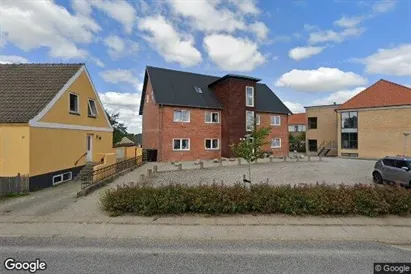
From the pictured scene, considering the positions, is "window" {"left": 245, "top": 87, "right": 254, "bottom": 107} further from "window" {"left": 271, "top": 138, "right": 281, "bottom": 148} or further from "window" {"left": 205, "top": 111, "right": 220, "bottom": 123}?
"window" {"left": 271, "top": 138, "right": 281, "bottom": 148}

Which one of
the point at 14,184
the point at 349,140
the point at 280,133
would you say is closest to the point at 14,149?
the point at 14,184

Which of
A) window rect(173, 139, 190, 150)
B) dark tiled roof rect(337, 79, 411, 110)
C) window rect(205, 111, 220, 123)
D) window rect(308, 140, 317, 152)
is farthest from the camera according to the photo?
window rect(308, 140, 317, 152)

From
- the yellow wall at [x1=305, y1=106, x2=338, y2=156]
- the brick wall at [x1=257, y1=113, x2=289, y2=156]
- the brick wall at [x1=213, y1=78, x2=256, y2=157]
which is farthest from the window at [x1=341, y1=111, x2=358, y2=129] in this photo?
the brick wall at [x1=213, y1=78, x2=256, y2=157]

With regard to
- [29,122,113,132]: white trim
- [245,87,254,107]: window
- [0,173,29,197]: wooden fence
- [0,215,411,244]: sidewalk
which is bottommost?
[0,215,411,244]: sidewalk

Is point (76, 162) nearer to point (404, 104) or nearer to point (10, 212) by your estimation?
point (10, 212)

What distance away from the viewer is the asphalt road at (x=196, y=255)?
4.48 m

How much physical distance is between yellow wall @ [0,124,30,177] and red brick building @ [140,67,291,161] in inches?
518

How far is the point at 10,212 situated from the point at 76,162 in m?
7.16

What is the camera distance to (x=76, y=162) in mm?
14844

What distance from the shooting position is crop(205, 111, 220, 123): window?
1035 inches

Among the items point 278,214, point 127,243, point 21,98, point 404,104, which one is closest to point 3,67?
point 21,98

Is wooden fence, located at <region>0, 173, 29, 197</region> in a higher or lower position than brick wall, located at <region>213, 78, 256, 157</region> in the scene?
lower

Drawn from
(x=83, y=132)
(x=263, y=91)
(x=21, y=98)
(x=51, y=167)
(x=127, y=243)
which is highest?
(x=263, y=91)

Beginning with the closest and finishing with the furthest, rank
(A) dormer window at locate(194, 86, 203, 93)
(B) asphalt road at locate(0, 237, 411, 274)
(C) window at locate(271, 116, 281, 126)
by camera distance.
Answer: (B) asphalt road at locate(0, 237, 411, 274), (A) dormer window at locate(194, 86, 203, 93), (C) window at locate(271, 116, 281, 126)
